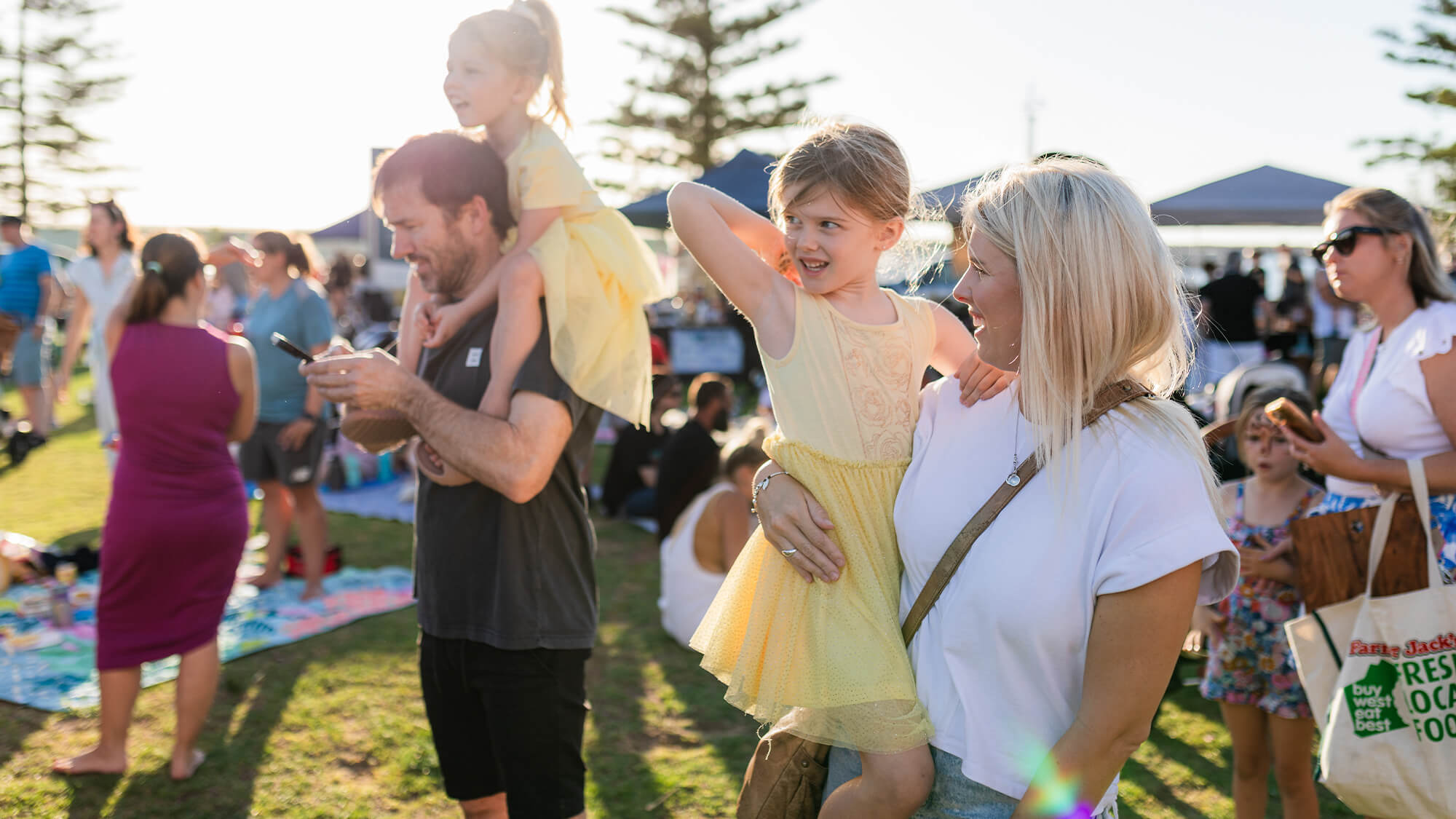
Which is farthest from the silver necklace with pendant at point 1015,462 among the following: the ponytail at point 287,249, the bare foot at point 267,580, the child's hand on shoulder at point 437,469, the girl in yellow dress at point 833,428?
the bare foot at point 267,580

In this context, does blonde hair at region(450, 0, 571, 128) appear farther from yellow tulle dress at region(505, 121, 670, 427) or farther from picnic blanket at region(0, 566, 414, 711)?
picnic blanket at region(0, 566, 414, 711)

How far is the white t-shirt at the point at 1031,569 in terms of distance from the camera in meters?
1.25

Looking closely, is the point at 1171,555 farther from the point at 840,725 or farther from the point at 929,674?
the point at 840,725

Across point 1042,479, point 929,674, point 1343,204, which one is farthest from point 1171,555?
point 1343,204

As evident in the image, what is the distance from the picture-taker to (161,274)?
11.0ft

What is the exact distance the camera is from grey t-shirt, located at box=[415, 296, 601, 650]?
2.01 m

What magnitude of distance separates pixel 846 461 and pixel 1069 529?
42 cm

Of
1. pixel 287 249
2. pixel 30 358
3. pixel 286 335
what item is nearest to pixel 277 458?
pixel 286 335

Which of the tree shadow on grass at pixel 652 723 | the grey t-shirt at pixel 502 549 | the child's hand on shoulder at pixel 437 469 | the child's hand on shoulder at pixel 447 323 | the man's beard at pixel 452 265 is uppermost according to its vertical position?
the man's beard at pixel 452 265

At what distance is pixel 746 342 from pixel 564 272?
41.6 ft

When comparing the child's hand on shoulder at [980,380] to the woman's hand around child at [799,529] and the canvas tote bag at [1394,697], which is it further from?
the canvas tote bag at [1394,697]

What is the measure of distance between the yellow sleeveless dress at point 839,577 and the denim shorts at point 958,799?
51mm

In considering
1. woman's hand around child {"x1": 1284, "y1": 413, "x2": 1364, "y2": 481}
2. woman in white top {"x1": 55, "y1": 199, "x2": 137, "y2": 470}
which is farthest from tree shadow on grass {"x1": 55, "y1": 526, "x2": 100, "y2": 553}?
woman's hand around child {"x1": 1284, "y1": 413, "x2": 1364, "y2": 481}

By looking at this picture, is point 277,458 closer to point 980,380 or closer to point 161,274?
point 161,274
